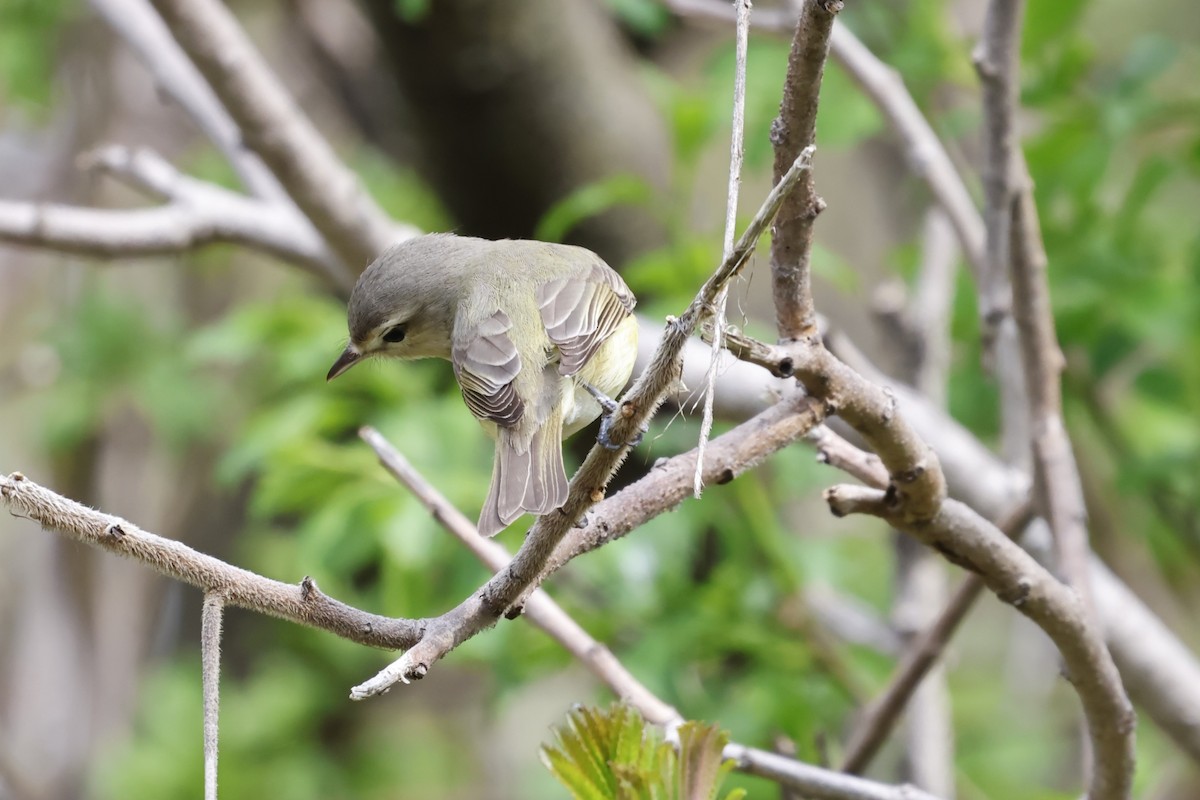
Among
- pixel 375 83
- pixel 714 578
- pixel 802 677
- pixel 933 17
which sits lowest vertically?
pixel 802 677

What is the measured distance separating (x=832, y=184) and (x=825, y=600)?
7.83 ft

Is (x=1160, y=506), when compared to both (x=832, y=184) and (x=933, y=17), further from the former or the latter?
(x=832, y=184)

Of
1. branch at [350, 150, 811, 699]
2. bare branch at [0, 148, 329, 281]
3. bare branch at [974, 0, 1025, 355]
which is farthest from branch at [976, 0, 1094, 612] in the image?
bare branch at [0, 148, 329, 281]

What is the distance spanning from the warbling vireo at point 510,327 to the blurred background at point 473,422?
23 centimetres

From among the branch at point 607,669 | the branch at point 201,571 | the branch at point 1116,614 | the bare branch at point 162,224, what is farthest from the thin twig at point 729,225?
the bare branch at point 162,224

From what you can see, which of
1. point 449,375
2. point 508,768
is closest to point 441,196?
point 449,375

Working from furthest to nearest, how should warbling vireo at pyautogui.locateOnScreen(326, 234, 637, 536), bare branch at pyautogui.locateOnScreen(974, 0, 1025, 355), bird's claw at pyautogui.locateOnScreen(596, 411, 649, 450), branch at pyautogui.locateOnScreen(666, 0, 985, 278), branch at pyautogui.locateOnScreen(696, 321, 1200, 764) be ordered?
branch at pyautogui.locateOnScreen(666, 0, 985, 278), branch at pyautogui.locateOnScreen(696, 321, 1200, 764), bare branch at pyautogui.locateOnScreen(974, 0, 1025, 355), warbling vireo at pyautogui.locateOnScreen(326, 234, 637, 536), bird's claw at pyautogui.locateOnScreen(596, 411, 649, 450)

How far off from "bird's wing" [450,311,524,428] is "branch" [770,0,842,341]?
573 mm

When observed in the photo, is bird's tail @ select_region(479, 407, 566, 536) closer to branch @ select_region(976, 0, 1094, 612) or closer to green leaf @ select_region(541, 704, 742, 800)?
green leaf @ select_region(541, 704, 742, 800)

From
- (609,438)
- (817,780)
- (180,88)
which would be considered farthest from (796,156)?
(180,88)

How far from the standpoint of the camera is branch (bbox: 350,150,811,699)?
94 centimetres

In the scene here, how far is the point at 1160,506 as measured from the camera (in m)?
2.88

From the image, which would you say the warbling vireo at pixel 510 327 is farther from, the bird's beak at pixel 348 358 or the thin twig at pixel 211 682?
the thin twig at pixel 211 682

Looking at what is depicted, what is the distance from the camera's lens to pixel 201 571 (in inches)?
39.1
